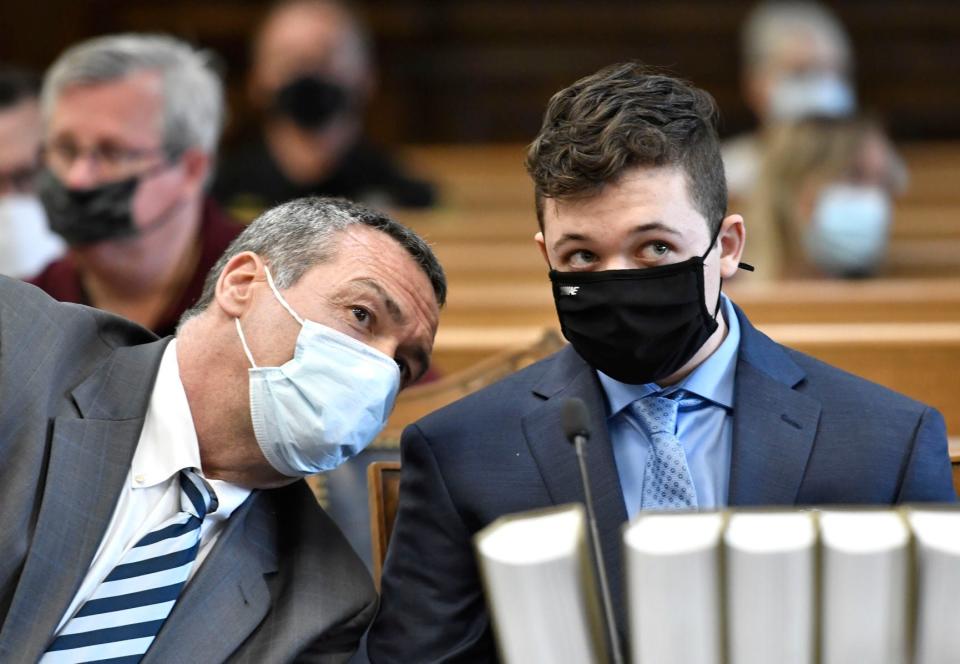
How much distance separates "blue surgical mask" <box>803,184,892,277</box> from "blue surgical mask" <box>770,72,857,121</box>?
34.7 inches

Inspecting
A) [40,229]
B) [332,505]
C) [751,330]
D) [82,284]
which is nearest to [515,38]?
[40,229]

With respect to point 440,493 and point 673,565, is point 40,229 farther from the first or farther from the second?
point 673,565

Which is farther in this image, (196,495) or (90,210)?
(90,210)

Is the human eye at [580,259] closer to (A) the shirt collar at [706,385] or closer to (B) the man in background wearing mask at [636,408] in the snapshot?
(B) the man in background wearing mask at [636,408]

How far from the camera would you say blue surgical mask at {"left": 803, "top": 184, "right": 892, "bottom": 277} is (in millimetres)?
4875

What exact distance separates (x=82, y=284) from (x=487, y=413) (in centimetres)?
185

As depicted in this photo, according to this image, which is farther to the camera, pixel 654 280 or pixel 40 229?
pixel 40 229

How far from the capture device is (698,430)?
2312 mm

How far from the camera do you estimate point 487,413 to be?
238cm

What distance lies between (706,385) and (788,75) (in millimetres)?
3845

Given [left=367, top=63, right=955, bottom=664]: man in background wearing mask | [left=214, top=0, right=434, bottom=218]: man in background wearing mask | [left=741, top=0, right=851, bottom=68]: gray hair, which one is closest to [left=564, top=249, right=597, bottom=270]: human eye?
[left=367, top=63, right=955, bottom=664]: man in background wearing mask

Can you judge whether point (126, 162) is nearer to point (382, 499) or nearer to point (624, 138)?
point (382, 499)

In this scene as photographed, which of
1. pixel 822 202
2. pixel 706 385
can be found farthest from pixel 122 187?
pixel 822 202

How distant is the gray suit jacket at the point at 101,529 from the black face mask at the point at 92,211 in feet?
4.55
